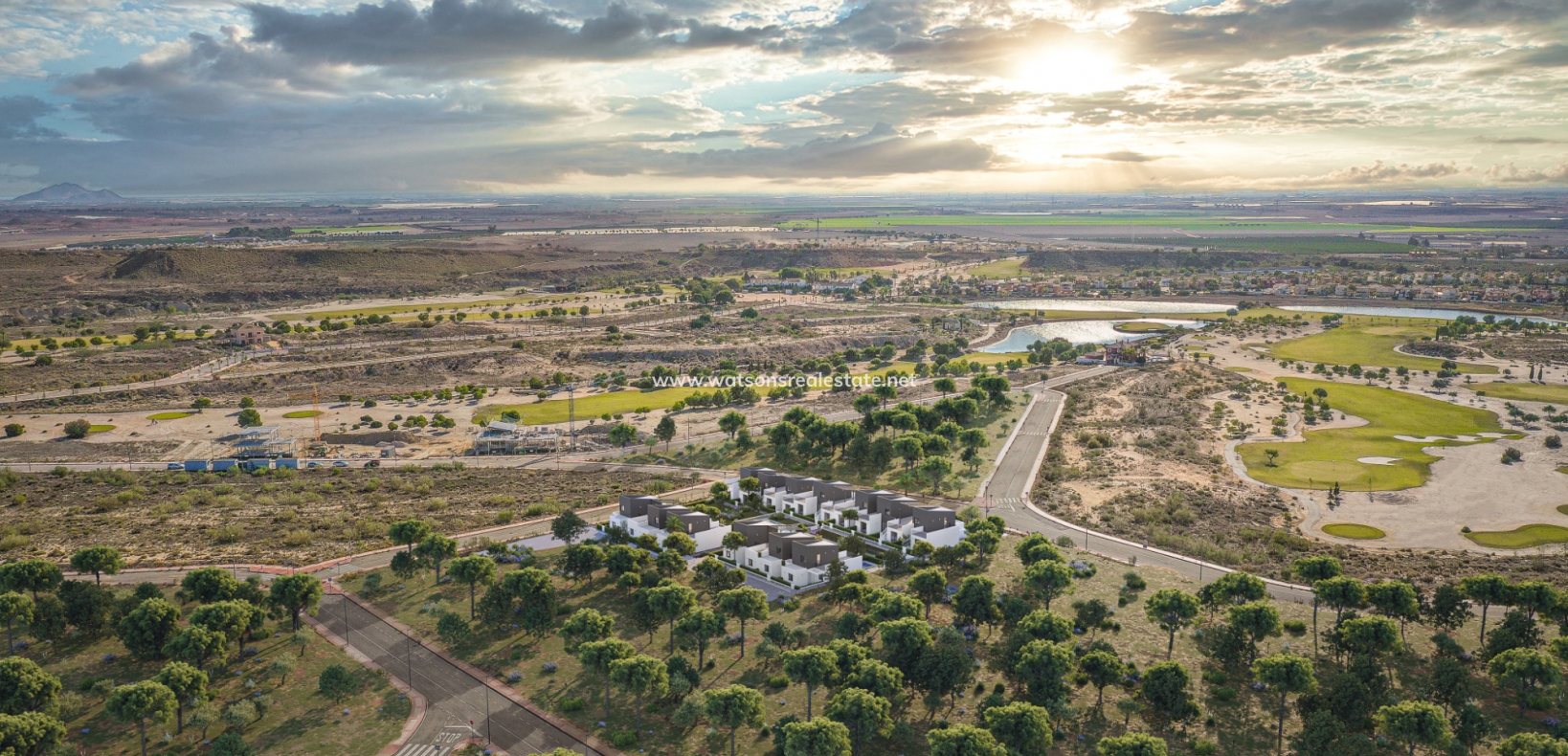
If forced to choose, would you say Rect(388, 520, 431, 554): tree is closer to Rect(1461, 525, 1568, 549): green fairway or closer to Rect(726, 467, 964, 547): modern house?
Rect(726, 467, 964, 547): modern house

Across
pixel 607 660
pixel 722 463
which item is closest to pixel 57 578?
pixel 607 660

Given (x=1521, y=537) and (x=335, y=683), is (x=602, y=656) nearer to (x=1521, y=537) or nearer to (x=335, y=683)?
(x=335, y=683)

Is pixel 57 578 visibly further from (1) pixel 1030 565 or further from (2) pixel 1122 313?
(2) pixel 1122 313

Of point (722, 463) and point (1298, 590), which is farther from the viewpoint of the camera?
point (722, 463)

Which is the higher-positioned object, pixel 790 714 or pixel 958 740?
pixel 958 740

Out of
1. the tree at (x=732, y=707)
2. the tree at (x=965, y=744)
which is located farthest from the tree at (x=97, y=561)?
the tree at (x=965, y=744)

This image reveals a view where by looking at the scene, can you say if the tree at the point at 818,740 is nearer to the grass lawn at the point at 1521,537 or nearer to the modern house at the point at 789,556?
the modern house at the point at 789,556
